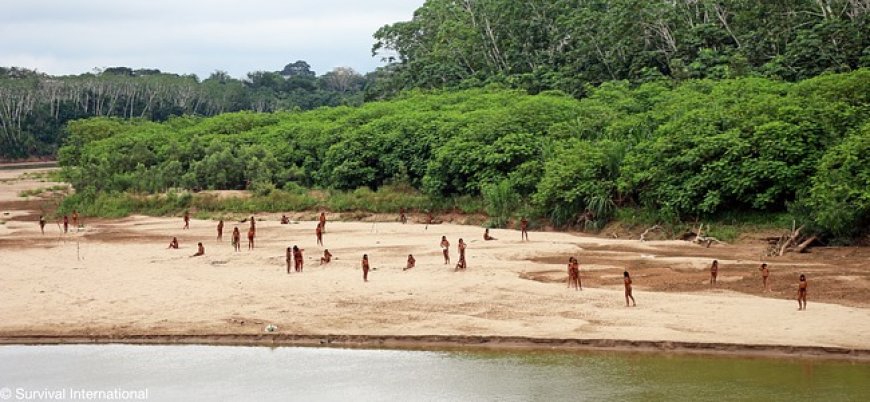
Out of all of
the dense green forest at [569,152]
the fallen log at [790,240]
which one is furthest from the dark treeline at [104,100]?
the fallen log at [790,240]

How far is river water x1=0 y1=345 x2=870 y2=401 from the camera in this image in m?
19.9

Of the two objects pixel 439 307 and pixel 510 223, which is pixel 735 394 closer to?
pixel 439 307

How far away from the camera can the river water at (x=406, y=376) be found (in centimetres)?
1988

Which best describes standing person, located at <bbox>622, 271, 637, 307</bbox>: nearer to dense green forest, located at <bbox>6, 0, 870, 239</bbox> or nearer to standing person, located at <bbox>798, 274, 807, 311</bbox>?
standing person, located at <bbox>798, 274, 807, 311</bbox>

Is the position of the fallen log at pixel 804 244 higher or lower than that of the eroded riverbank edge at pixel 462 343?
higher

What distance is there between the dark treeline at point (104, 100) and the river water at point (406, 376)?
9014 centimetres

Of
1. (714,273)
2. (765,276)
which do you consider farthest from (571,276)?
(765,276)

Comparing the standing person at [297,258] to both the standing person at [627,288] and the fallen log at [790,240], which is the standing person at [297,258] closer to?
the standing person at [627,288]

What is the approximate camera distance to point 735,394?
19359 mm

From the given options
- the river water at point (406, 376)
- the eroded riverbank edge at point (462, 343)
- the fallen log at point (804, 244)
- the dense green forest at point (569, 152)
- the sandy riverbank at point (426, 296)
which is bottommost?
the river water at point (406, 376)

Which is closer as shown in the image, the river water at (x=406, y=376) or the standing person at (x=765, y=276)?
the river water at (x=406, y=376)

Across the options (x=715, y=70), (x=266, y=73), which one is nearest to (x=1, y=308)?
(x=715, y=70)

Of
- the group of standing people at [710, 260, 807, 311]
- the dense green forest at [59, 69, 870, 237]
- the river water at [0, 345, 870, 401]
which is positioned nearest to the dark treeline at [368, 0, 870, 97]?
the dense green forest at [59, 69, 870, 237]

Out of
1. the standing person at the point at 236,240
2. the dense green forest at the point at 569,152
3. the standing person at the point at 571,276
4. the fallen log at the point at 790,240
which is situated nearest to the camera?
the standing person at the point at 571,276
